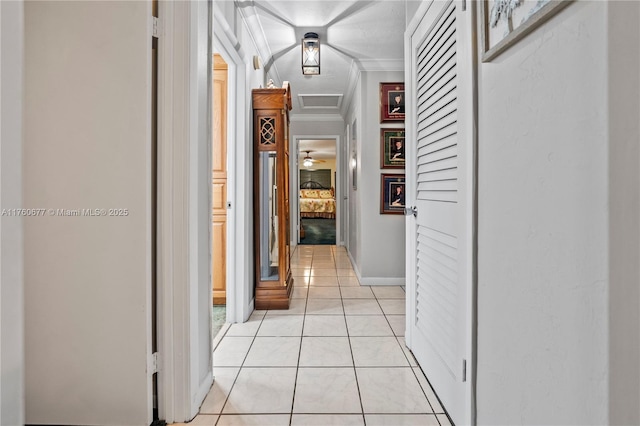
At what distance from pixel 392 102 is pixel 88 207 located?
3335 millimetres

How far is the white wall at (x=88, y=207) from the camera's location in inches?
57.4

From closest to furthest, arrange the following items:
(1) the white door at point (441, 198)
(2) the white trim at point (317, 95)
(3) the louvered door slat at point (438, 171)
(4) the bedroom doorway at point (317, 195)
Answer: (1) the white door at point (441, 198)
(3) the louvered door slat at point (438, 171)
(2) the white trim at point (317, 95)
(4) the bedroom doorway at point (317, 195)

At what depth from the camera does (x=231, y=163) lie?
2.83 metres

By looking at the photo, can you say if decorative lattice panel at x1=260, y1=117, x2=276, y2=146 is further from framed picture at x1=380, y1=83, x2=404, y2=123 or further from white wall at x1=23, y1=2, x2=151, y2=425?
white wall at x1=23, y1=2, x2=151, y2=425

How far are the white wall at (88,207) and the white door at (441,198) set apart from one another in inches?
49.2

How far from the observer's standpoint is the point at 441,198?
1741mm

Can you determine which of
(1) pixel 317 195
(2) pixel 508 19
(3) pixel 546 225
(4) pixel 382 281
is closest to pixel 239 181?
→ (4) pixel 382 281

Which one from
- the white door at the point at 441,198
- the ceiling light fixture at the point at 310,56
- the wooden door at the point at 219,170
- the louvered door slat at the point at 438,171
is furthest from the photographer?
the wooden door at the point at 219,170

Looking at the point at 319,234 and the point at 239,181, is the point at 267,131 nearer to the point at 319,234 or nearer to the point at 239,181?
the point at 239,181

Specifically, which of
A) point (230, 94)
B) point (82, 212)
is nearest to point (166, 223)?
point (82, 212)

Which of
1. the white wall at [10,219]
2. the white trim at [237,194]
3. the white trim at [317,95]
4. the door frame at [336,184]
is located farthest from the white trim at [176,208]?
the door frame at [336,184]

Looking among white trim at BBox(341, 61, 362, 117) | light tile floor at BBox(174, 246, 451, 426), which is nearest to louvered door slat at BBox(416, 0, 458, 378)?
light tile floor at BBox(174, 246, 451, 426)

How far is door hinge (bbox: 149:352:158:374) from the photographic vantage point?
59.0 inches

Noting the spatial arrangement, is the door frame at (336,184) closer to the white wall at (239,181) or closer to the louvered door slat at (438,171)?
the white wall at (239,181)
